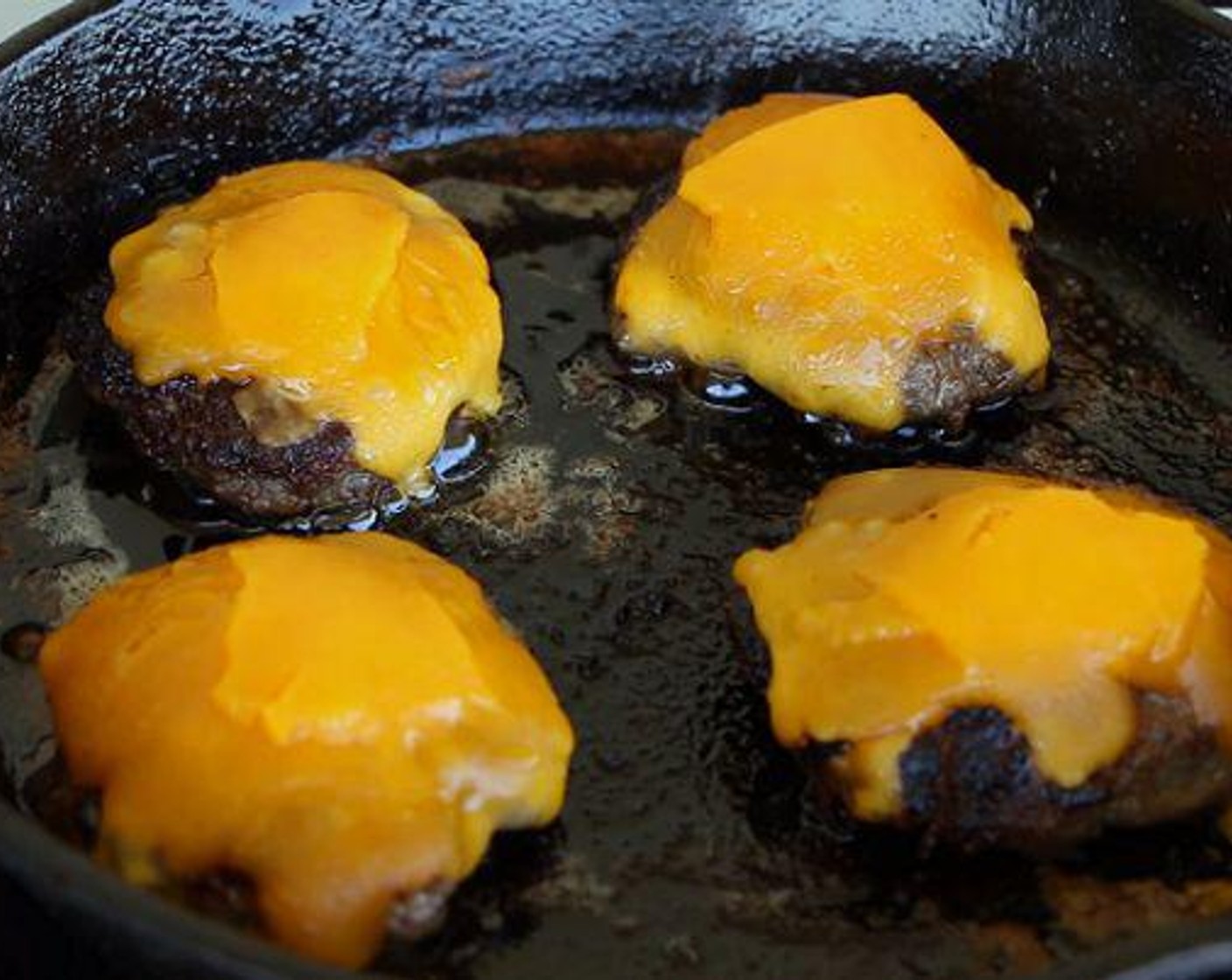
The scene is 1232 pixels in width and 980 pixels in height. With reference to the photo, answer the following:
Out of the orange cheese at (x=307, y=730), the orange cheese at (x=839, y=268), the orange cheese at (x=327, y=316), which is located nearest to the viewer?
the orange cheese at (x=307, y=730)

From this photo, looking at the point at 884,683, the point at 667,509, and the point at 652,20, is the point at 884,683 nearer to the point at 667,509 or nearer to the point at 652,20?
the point at 667,509

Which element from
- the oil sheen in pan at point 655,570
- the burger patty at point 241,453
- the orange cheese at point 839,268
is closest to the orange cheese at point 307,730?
the oil sheen in pan at point 655,570

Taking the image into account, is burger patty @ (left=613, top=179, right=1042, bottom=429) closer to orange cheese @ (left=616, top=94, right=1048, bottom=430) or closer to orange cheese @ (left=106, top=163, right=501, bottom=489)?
orange cheese @ (left=616, top=94, right=1048, bottom=430)

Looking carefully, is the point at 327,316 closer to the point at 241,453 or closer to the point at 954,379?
the point at 241,453

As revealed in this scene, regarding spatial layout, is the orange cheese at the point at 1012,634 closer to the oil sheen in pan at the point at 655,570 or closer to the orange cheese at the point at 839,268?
the oil sheen in pan at the point at 655,570

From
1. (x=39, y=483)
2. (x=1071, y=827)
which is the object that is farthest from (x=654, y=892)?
(x=39, y=483)

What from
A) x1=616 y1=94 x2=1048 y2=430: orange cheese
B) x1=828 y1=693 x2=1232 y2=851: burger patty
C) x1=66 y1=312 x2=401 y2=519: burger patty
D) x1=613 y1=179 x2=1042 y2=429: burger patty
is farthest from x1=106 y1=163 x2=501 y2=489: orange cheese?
x1=828 y1=693 x2=1232 y2=851: burger patty

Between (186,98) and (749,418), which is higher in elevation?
(186,98)
